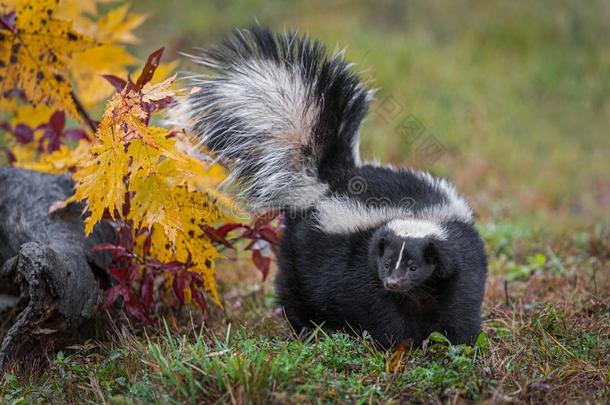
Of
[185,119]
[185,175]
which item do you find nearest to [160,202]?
[185,175]

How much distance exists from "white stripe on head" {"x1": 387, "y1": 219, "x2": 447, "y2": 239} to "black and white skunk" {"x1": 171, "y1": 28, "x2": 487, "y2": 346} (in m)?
0.01

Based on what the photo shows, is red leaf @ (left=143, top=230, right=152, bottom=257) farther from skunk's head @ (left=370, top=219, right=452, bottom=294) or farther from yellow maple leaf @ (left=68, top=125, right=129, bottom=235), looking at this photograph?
skunk's head @ (left=370, top=219, right=452, bottom=294)

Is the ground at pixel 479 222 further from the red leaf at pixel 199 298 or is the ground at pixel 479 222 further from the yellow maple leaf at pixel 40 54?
the yellow maple leaf at pixel 40 54

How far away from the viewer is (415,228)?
4.01 m

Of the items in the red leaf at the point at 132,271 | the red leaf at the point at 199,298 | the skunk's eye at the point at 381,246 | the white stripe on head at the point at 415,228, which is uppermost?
the white stripe on head at the point at 415,228

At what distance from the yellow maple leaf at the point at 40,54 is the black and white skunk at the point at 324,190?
2.62 ft

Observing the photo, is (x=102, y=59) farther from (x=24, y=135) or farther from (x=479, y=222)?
(x=479, y=222)

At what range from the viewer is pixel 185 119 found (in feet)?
15.1

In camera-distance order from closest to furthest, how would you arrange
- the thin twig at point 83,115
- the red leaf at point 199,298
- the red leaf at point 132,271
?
the red leaf at point 132,271 → the red leaf at point 199,298 → the thin twig at point 83,115

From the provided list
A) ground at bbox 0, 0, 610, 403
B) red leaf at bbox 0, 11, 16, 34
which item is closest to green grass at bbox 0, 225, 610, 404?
ground at bbox 0, 0, 610, 403

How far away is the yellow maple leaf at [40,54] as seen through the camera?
185 inches

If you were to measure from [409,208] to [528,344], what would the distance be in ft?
3.27

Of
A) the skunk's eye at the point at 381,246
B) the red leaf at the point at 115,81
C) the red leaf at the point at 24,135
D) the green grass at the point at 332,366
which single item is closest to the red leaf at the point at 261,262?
the green grass at the point at 332,366

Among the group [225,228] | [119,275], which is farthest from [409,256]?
[119,275]
